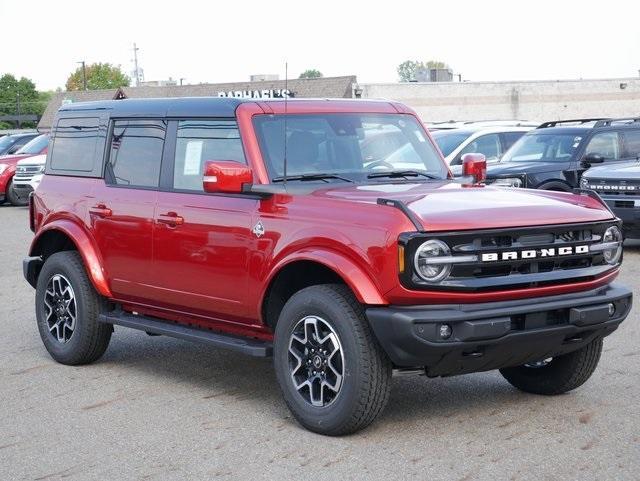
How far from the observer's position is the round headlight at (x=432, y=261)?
5938 mm

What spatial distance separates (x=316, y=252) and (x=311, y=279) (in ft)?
1.43

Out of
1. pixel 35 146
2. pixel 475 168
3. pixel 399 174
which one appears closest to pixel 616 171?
pixel 475 168

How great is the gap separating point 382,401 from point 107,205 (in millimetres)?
2917

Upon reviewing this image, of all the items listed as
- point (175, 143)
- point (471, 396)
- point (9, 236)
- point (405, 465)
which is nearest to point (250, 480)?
point (405, 465)

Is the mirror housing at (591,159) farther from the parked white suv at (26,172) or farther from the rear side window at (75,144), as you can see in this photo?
the parked white suv at (26,172)

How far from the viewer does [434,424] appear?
6.54 meters

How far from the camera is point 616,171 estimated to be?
15398mm

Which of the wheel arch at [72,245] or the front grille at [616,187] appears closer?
the wheel arch at [72,245]

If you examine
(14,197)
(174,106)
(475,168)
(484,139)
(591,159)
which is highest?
(174,106)

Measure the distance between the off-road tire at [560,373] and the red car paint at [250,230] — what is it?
1.84 feet

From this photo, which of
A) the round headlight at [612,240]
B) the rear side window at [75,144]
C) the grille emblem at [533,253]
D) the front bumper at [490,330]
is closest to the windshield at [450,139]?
the rear side window at [75,144]

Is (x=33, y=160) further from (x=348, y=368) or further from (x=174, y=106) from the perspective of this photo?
(x=348, y=368)

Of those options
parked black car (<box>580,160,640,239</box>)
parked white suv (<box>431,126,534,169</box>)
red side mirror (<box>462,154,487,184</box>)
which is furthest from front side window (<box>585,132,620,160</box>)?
red side mirror (<box>462,154,487,184</box>)

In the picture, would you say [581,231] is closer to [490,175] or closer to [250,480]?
[250,480]
